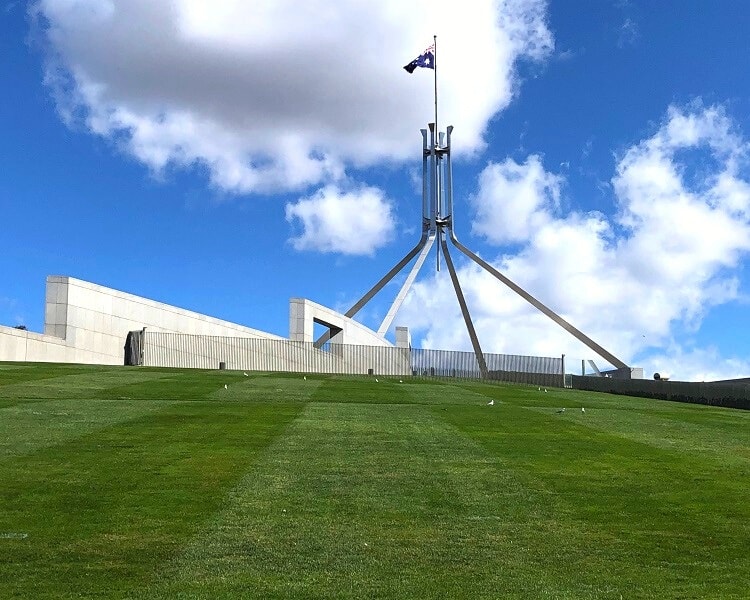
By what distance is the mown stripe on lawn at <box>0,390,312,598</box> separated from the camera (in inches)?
252

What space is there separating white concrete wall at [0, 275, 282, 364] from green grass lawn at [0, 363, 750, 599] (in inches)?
800

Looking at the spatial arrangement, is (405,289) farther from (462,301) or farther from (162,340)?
(162,340)

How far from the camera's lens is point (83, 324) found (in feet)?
120

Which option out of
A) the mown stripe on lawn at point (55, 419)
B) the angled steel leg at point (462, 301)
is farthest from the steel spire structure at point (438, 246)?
the mown stripe on lawn at point (55, 419)

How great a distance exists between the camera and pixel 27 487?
28.8 ft

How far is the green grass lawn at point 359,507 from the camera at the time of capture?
6.39m

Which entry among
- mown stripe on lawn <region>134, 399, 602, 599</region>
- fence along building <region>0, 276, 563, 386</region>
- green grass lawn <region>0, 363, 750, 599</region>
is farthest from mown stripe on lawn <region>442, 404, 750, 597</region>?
fence along building <region>0, 276, 563, 386</region>

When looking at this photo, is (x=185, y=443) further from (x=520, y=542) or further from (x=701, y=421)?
(x=701, y=421)

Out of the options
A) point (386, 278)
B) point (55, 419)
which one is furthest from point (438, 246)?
point (55, 419)

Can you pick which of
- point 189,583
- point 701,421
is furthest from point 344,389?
point 189,583

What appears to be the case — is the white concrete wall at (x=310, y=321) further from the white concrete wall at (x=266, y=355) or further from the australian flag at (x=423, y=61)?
the australian flag at (x=423, y=61)

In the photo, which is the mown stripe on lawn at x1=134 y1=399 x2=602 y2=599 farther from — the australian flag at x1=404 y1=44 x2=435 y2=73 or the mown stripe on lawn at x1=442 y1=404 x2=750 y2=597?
the australian flag at x1=404 y1=44 x2=435 y2=73

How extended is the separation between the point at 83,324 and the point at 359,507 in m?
30.8

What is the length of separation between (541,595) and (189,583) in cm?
257
